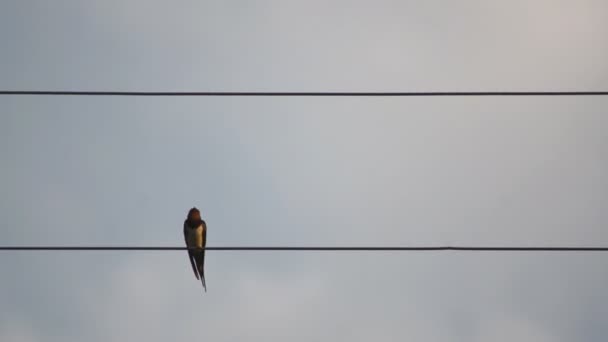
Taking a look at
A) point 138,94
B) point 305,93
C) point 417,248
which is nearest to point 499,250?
point 417,248

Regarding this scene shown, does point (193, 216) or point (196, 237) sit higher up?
point (193, 216)

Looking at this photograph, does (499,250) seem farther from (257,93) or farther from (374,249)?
(257,93)

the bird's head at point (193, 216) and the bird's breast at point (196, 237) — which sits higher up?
the bird's head at point (193, 216)

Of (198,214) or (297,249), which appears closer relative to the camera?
(297,249)

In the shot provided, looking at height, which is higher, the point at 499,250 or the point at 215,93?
the point at 215,93

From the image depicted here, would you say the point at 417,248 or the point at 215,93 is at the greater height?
the point at 215,93

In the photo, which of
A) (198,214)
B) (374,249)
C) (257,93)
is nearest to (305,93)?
(257,93)

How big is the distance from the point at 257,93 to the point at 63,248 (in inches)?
114

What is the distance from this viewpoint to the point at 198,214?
30188mm

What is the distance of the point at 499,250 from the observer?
76.2ft

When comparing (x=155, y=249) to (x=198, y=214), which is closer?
(x=155, y=249)

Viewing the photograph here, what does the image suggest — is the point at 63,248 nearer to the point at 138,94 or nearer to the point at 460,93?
the point at 138,94

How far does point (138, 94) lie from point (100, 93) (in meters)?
0.44

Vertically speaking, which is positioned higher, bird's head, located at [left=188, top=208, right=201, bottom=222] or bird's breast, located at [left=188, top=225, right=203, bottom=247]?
bird's head, located at [left=188, top=208, right=201, bottom=222]
